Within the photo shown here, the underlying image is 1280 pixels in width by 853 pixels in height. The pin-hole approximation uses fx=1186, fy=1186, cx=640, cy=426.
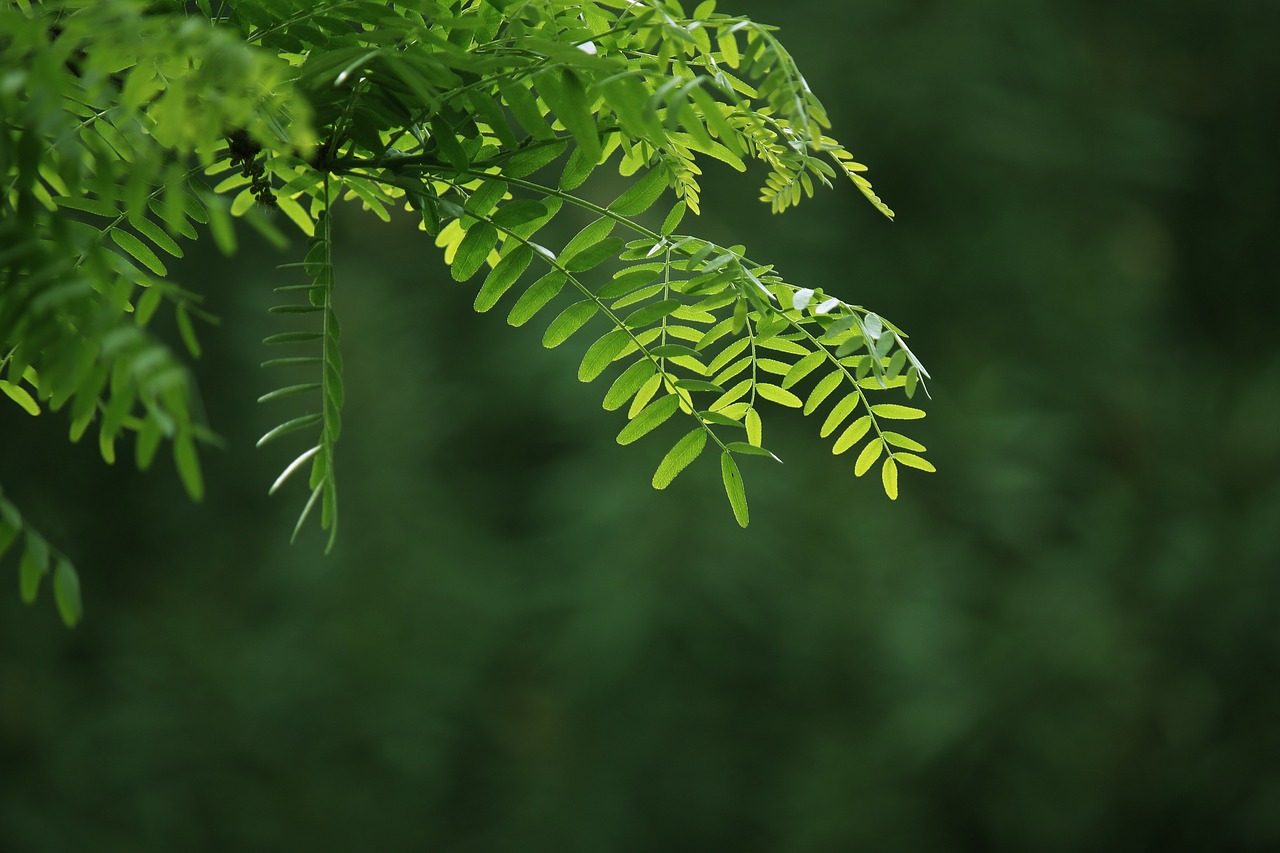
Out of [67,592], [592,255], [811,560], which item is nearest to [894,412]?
[592,255]

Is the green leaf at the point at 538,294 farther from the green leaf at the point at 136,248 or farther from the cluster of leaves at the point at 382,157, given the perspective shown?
the green leaf at the point at 136,248

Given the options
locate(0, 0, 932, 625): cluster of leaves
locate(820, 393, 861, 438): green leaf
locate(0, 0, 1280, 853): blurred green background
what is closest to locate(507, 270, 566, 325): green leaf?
locate(0, 0, 932, 625): cluster of leaves

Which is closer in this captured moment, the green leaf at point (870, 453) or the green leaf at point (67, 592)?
the green leaf at point (67, 592)

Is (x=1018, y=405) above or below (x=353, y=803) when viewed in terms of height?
above

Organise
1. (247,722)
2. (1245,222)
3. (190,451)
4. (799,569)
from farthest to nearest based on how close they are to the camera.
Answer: (1245,222) < (799,569) < (247,722) < (190,451)

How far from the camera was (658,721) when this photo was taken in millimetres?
2514

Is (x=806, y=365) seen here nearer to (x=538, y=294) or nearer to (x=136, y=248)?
(x=538, y=294)

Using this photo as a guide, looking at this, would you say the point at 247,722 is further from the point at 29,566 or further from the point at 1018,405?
the point at 29,566

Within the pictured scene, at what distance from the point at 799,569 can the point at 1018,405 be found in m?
0.66

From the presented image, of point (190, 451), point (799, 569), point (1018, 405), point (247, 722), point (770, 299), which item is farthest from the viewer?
point (1018, 405)

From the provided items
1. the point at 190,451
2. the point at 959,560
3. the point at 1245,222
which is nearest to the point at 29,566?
the point at 190,451

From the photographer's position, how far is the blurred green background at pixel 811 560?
2293mm

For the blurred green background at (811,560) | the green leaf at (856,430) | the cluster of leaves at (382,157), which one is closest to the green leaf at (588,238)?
the cluster of leaves at (382,157)

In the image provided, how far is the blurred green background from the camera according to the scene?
Answer: 229cm
